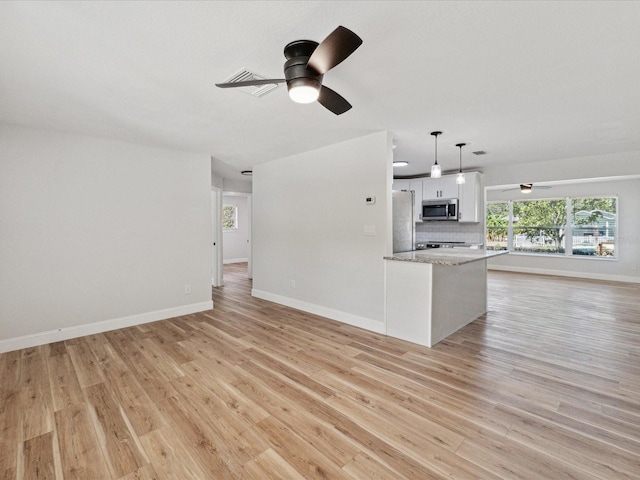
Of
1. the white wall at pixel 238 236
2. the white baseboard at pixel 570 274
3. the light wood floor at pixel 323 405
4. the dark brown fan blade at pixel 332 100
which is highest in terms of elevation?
the dark brown fan blade at pixel 332 100

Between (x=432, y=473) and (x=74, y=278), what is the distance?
430cm

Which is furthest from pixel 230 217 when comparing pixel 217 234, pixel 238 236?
pixel 217 234

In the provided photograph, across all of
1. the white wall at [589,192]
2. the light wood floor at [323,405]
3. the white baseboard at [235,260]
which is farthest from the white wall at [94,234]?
the white wall at [589,192]

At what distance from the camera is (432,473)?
168 cm

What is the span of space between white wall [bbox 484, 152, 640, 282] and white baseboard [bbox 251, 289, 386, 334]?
479cm

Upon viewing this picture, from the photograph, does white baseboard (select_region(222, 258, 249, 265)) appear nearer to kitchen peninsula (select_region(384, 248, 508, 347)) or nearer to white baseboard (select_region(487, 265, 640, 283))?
kitchen peninsula (select_region(384, 248, 508, 347))

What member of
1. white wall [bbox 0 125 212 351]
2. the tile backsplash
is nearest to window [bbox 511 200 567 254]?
the tile backsplash

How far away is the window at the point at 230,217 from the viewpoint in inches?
420

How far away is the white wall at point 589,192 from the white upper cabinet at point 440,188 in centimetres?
74

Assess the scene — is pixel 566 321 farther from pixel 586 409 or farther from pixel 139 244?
pixel 139 244

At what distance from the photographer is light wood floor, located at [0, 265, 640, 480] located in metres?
1.76

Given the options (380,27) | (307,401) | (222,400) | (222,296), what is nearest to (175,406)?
(222,400)

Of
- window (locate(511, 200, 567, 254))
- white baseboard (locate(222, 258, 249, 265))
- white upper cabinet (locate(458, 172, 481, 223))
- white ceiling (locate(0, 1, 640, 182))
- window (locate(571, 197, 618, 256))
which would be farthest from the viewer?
white baseboard (locate(222, 258, 249, 265))

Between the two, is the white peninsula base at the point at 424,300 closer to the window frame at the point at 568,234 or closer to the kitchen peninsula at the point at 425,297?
the kitchen peninsula at the point at 425,297
